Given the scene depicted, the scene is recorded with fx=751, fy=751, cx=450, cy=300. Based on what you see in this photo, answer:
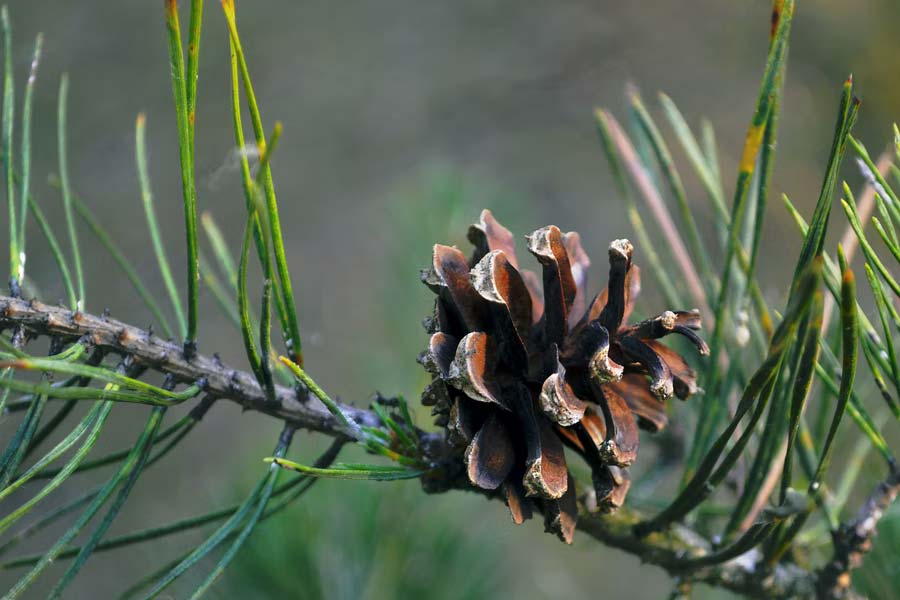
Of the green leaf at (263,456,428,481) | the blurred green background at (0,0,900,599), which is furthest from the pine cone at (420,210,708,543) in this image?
the blurred green background at (0,0,900,599)

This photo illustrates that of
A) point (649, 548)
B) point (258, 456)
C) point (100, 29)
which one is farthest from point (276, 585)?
point (100, 29)

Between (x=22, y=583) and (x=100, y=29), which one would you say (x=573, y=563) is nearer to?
(x=22, y=583)

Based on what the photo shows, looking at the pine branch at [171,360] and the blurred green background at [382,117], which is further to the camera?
the blurred green background at [382,117]

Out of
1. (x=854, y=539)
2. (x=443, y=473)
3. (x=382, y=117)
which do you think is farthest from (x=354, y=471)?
(x=382, y=117)

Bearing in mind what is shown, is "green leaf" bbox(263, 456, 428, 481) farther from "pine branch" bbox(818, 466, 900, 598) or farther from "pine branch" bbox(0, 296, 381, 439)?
"pine branch" bbox(818, 466, 900, 598)

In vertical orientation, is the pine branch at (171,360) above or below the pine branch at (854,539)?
above

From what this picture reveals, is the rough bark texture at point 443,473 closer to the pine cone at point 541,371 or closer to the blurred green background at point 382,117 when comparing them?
the pine cone at point 541,371

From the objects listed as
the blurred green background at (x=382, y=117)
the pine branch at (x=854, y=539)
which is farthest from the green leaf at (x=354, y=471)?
the blurred green background at (x=382, y=117)
